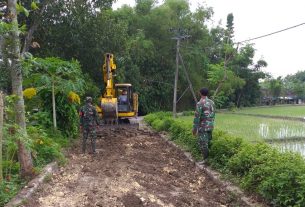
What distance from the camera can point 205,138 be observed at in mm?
9125

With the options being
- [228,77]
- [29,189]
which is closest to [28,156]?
[29,189]

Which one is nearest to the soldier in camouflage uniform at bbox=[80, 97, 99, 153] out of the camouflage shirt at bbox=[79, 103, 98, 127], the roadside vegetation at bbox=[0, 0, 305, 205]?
the camouflage shirt at bbox=[79, 103, 98, 127]

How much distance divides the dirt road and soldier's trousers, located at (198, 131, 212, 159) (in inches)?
18.9

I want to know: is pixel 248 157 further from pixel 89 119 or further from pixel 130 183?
pixel 89 119

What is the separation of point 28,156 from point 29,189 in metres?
0.90

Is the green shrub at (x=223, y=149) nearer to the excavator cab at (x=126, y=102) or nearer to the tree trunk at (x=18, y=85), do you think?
the tree trunk at (x=18, y=85)

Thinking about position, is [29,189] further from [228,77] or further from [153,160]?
[228,77]

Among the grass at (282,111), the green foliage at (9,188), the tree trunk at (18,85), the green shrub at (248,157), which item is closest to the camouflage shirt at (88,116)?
the tree trunk at (18,85)

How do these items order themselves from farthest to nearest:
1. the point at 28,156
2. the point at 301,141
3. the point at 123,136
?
the point at 123,136 → the point at 301,141 → the point at 28,156

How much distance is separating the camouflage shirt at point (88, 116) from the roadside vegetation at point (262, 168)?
12.0ft

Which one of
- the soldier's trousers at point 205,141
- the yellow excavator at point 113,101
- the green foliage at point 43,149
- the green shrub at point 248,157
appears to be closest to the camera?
the green shrub at point 248,157

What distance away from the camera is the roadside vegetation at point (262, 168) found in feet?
17.7

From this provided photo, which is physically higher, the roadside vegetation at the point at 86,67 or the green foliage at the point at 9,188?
the roadside vegetation at the point at 86,67

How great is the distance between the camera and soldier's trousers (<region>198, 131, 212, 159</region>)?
9.12m
